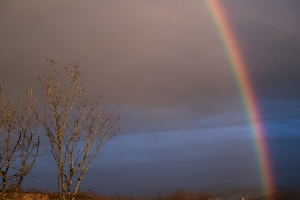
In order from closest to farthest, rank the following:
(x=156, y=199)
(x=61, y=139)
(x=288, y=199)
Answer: (x=61, y=139), (x=156, y=199), (x=288, y=199)

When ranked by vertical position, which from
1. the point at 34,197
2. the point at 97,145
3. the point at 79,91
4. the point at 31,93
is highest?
the point at 31,93

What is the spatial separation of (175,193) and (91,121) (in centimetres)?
2269

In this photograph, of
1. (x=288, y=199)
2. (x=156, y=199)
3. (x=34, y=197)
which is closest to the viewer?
(x=34, y=197)

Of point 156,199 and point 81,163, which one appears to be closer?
point 81,163

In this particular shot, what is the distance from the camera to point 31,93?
41.2ft

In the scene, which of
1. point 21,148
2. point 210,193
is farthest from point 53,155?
point 210,193

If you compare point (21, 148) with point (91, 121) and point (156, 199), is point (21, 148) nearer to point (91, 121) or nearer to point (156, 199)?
point (91, 121)

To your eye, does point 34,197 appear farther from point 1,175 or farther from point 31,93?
point 31,93

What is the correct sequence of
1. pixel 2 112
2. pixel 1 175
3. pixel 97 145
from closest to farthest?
pixel 97 145, pixel 1 175, pixel 2 112

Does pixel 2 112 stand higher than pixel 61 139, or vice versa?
pixel 2 112

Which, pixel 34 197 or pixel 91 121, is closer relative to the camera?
pixel 91 121

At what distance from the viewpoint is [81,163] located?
9.28 m

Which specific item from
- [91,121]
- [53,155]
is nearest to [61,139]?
[53,155]

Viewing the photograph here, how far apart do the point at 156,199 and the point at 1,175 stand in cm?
2037
